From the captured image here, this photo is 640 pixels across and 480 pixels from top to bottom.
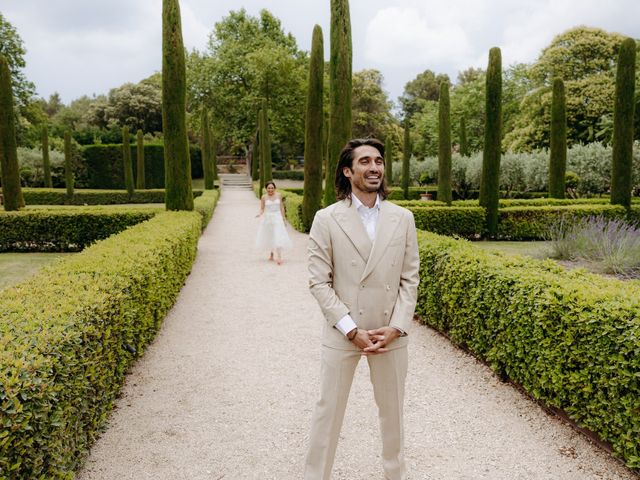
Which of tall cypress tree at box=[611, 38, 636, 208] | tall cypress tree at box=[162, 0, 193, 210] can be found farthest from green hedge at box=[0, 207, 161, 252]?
tall cypress tree at box=[611, 38, 636, 208]

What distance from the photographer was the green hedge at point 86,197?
2858 centimetres

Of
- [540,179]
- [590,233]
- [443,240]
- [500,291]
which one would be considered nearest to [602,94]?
[540,179]

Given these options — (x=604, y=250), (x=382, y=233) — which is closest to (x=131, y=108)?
(x=604, y=250)

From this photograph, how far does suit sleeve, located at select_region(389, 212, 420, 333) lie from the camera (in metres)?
2.62

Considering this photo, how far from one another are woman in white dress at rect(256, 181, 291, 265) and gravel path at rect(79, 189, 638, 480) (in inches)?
173

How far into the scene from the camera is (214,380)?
4.88m

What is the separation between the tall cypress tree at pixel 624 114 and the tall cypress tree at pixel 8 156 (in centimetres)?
1844

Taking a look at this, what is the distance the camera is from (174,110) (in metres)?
13.8

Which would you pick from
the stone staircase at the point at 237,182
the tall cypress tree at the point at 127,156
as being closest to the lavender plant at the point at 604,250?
the tall cypress tree at the point at 127,156

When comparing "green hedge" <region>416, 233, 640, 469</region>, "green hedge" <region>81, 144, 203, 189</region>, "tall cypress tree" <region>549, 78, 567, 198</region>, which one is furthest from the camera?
"green hedge" <region>81, 144, 203, 189</region>

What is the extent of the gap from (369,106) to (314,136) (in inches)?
1640

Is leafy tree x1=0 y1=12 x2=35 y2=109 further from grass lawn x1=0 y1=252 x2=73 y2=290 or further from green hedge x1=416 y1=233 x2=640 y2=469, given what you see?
green hedge x1=416 y1=233 x2=640 y2=469

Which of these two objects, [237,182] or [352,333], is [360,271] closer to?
[352,333]

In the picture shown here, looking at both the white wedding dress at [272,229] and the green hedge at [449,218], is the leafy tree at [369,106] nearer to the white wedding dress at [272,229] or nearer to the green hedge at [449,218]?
the green hedge at [449,218]
